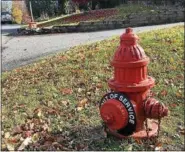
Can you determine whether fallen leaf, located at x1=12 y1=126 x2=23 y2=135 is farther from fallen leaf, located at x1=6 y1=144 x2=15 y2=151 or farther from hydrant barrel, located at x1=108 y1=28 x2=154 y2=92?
hydrant barrel, located at x1=108 y1=28 x2=154 y2=92

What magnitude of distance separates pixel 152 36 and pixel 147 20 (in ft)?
25.5

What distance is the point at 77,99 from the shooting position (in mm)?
4395

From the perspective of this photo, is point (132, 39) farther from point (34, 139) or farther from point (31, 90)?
point (31, 90)

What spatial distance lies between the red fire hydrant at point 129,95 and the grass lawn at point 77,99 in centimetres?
23

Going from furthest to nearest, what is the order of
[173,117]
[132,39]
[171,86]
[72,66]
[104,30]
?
[104,30] → [72,66] → [171,86] → [173,117] → [132,39]

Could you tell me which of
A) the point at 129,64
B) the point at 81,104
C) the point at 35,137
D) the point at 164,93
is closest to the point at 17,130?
the point at 35,137

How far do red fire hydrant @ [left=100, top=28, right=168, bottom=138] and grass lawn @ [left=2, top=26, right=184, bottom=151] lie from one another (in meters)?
0.23

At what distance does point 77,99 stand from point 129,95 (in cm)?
108

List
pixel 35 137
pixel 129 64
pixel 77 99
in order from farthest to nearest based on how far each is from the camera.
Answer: pixel 77 99, pixel 35 137, pixel 129 64

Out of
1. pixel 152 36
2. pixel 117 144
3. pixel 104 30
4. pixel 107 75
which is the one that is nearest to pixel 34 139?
pixel 117 144

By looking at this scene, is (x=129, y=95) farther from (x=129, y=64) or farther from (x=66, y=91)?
(x=66, y=91)

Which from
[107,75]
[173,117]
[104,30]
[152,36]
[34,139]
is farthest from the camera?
[104,30]

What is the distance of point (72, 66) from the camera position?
5.33 m

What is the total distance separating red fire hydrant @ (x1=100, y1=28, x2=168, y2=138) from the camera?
133 inches
